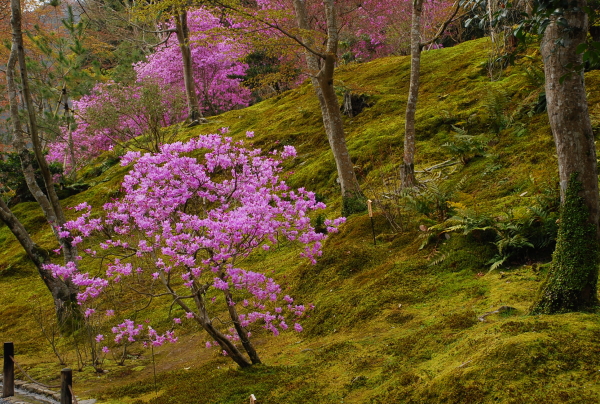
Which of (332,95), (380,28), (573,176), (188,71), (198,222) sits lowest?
(573,176)

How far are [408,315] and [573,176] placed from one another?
7.85ft

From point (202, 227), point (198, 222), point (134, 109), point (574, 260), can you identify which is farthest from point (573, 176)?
point (134, 109)

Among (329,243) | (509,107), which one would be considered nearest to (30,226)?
(329,243)

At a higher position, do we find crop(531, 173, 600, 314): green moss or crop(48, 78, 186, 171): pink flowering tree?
crop(48, 78, 186, 171): pink flowering tree

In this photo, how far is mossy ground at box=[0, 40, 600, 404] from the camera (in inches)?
124

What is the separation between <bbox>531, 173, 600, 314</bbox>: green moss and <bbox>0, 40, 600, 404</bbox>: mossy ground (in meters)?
0.22

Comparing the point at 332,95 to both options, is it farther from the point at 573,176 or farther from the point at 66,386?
the point at 66,386

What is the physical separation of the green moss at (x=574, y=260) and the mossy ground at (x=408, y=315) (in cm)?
22

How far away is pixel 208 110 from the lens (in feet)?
78.5

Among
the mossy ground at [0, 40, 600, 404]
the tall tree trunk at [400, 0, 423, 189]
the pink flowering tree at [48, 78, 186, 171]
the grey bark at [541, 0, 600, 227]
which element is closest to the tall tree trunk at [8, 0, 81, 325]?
the mossy ground at [0, 40, 600, 404]

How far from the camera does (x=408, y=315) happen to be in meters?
5.22

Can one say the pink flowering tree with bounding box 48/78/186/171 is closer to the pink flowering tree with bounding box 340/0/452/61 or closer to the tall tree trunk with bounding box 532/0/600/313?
the pink flowering tree with bounding box 340/0/452/61

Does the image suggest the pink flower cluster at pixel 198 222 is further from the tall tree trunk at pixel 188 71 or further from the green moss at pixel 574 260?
the tall tree trunk at pixel 188 71

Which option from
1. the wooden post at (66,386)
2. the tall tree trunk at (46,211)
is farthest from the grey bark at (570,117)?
the tall tree trunk at (46,211)
